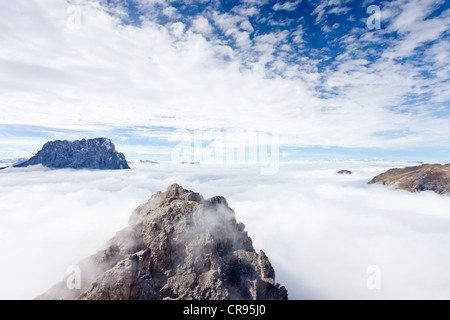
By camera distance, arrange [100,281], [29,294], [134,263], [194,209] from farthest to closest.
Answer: [29,294] < [194,209] < [134,263] < [100,281]

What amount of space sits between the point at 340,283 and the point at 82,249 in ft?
573

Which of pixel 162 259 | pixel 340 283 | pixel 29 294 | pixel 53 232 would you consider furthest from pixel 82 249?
pixel 340 283

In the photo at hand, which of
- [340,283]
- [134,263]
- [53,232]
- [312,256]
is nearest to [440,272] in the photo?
[340,283]

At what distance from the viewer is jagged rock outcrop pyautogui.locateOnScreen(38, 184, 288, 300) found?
32.7 meters

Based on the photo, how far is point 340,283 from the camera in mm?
148250

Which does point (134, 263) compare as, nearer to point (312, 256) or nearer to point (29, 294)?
point (29, 294)

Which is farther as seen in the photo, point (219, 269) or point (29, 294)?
point (29, 294)

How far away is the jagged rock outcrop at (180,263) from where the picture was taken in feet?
107

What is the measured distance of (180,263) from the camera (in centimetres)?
3794
